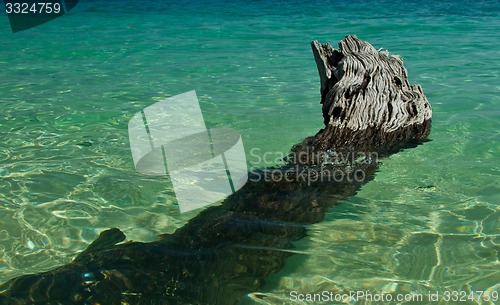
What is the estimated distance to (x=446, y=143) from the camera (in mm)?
5812

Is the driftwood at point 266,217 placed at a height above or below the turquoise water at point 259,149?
above

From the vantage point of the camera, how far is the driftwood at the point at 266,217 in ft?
10.3

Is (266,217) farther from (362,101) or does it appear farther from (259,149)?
(259,149)

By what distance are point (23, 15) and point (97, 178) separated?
1840cm

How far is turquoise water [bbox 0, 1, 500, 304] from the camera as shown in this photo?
3.63 meters

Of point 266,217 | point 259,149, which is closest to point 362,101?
point 259,149

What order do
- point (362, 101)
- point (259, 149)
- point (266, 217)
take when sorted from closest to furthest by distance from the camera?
point (266, 217), point (362, 101), point (259, 149)

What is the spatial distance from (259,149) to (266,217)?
75.7 inches

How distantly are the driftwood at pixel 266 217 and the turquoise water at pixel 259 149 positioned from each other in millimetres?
161

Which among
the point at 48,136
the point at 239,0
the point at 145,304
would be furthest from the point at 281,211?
the point at 239,0

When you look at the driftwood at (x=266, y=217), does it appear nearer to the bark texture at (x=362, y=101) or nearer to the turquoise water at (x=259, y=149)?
the bark texture at (x=362, y=101)

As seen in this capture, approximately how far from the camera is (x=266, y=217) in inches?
154

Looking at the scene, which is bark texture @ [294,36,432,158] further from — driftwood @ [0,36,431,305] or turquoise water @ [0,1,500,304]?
turquoise water @ [0,1,500,304]

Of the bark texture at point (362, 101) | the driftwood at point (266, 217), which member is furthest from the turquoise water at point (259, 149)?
the bark texture at point (362, 101)
